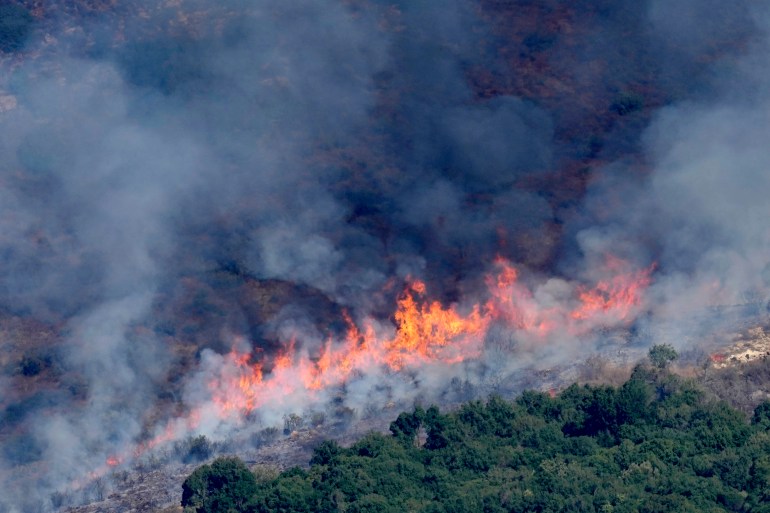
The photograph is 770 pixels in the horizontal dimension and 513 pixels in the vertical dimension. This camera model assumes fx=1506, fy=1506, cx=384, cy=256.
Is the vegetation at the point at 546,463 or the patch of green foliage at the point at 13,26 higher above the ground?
the vegetation at the point at 546,463

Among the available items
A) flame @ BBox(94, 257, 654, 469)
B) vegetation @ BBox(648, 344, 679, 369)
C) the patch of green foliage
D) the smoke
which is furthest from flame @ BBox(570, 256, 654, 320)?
the patch of green foliage

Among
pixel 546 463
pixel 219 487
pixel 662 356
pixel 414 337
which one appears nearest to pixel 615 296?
pixel 662 356

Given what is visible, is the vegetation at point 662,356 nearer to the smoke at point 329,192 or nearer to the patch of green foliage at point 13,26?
the smoke at point 329,192

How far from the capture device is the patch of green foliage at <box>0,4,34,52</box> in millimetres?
82375

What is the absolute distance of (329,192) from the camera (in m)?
72.1

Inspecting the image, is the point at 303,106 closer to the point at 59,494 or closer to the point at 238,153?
the point at 238,153

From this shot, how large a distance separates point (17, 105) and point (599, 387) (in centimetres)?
3792

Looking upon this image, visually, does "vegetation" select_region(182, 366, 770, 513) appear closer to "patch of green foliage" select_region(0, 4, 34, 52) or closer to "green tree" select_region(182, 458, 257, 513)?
"green tree" select_region(182, 458, 257, 513)

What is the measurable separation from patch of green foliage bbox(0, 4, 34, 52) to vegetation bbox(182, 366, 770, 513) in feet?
125

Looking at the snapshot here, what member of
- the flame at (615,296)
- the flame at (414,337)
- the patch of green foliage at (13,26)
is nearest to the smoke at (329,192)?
the flame at (414,337)

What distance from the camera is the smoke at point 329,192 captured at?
199 ft

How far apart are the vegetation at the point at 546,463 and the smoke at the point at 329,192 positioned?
4.31m

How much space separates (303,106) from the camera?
256 feet

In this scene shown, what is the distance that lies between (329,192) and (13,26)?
23.1 metres
